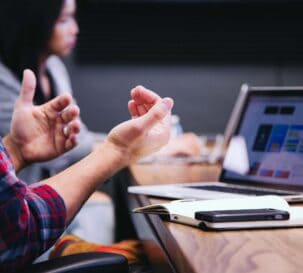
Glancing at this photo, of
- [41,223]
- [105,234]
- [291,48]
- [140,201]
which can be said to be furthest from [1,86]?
[291,48]

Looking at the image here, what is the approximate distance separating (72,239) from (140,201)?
0.80 feet

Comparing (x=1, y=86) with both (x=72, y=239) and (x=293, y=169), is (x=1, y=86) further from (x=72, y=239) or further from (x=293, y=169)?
(x=293, y=169)

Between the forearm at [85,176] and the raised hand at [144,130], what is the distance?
23 mm

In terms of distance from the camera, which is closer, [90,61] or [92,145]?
[92,145]

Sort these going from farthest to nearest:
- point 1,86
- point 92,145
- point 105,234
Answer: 1. point 92,145
2. point 1,86
3. point 105,234

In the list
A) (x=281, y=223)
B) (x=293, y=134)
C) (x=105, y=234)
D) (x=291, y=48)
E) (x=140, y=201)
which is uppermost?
(x=291, y=48)

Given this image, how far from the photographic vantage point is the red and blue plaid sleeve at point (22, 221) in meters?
1.11

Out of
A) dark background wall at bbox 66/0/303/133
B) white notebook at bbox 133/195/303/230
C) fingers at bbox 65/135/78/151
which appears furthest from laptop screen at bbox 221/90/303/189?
dark background wall at bbox 66/0/303/133

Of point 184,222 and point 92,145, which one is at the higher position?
point 184,222

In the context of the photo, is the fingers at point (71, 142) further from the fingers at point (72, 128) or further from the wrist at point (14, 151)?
the wrist at point (14, 151)

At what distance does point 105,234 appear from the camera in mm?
2539

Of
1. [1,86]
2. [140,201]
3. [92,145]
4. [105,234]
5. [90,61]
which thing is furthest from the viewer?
[90,61]

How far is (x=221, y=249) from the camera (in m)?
1.00

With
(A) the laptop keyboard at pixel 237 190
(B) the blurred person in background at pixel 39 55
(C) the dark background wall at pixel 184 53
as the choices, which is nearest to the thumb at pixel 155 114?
(A) the laptop keyboard at pixel 237 190
